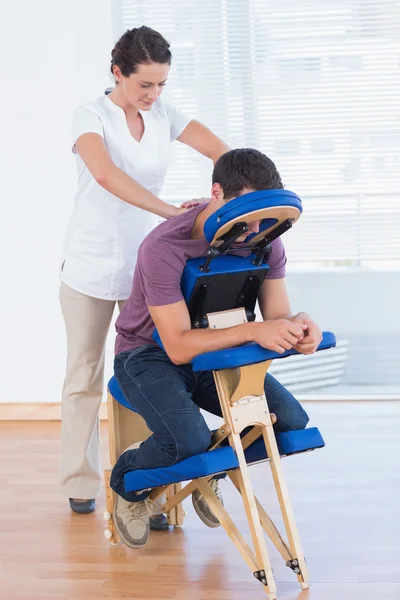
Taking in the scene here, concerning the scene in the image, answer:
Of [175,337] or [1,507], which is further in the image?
[1,507]

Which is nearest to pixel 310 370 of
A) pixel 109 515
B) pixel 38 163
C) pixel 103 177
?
pixel 38 163

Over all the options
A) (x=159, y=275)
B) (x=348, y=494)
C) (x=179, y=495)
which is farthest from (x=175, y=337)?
(x=348, y=494)

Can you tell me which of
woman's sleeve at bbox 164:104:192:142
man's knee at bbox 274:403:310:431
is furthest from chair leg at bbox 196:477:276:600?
woman's sleeve at bbox 164:104:192:142

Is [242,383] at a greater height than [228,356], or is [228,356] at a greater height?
[228,356]

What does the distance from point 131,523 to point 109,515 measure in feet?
0.28

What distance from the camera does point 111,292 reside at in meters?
2.65

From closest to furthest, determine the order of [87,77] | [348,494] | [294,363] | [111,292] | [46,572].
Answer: [46,572], [111,292], [348,494], [87,77], [294,363]

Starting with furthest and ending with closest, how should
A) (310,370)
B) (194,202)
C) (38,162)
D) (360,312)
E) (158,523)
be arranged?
(360,312)
(310,370)
(38,162)
(158,523)
(194,202)

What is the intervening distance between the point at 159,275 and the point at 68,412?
2.57 ft

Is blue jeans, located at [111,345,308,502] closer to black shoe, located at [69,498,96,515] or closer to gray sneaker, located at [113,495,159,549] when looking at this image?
gray sneaker, located at [113,495,159,549]

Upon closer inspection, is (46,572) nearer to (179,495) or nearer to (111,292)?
(179,495)

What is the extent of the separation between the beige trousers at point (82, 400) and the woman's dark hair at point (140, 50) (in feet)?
2.21

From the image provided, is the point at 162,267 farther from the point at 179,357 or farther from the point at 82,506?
the point at 82,506

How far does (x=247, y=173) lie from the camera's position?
6.75 ft
